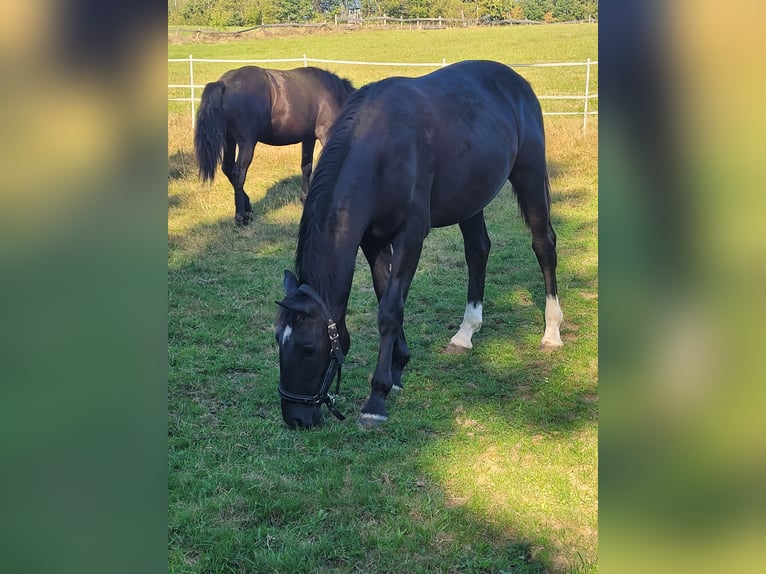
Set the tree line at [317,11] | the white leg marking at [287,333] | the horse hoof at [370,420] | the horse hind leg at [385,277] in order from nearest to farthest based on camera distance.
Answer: the white leg marking at [287,333], the horse hoof at [370,420], the horse hind leg at [385,277], the tree line at [317,11]

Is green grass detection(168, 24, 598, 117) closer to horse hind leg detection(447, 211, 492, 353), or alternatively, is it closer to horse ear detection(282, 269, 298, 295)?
horse hind leg detection(447, 211, 492, 353)

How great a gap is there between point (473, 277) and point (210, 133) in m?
5.36

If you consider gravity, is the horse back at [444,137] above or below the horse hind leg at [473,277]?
above

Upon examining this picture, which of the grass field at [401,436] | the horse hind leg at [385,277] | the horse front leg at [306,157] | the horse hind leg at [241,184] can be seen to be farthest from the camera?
the horse front leg at [306,157]

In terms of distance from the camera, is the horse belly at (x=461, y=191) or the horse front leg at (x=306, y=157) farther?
the horse front leg at (x=306, y=157)

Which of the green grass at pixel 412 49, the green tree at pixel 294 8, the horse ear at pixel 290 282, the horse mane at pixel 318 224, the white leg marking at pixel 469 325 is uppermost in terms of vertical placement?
the green tree at pixel 294 8

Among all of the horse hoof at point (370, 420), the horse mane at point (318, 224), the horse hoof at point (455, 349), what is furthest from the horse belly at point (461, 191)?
the horse hoof at point (370, 420)

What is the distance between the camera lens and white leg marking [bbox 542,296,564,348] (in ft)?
17.1

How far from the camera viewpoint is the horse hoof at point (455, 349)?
202 inches

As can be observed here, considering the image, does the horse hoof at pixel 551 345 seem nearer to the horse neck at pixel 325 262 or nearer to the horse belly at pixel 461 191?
the horse belly at pixel 461 191

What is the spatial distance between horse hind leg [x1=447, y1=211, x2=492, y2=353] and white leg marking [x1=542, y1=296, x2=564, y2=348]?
0.53 m

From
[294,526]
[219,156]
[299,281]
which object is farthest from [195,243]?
[294,526]
